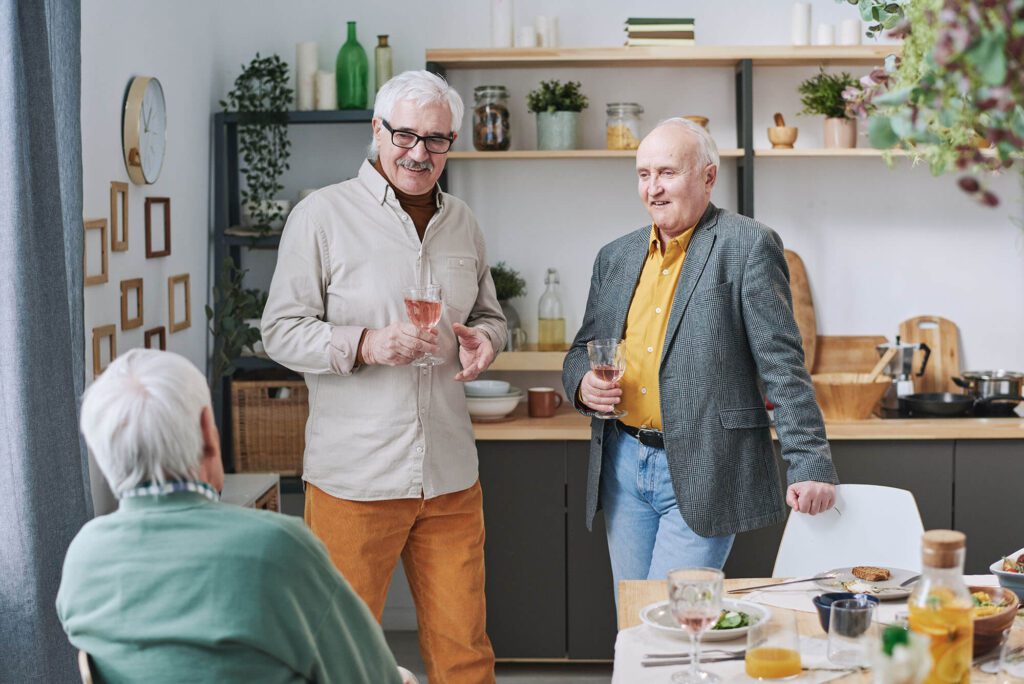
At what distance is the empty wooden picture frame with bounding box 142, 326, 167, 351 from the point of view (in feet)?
10.8

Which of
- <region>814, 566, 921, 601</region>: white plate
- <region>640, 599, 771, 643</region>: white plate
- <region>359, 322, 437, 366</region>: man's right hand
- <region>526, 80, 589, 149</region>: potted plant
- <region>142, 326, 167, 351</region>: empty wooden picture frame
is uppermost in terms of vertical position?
<region>526, 80, 589, 149</region>: potted plant

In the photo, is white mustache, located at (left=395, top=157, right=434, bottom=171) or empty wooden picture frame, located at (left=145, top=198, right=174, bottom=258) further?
empty wooden picture frame, located at (left=145, top=198, right=174, bottom=258)

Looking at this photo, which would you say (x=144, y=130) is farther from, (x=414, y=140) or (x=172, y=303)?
(x=414, y=140)

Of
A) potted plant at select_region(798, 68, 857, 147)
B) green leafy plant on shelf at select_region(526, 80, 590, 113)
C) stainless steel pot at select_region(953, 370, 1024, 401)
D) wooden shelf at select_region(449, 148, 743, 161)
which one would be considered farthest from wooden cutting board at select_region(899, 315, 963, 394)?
green leafy plant on shelf at select_region(526, 80, 590, 113)

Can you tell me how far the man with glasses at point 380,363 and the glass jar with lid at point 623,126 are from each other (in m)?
1.37

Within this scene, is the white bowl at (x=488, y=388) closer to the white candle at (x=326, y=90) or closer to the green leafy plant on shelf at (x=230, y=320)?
the green leafy plant on shelf at (x=230, y=320)

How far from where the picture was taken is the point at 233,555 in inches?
56.1

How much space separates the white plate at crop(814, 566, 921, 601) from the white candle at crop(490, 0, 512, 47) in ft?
7.85

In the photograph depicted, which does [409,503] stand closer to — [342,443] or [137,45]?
[342,443]

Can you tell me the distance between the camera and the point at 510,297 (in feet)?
13.2

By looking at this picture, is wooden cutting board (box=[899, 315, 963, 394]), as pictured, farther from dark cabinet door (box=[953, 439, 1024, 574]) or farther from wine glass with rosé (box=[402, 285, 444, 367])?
wine glass with rosé (box=[402, 285, 444, 367])

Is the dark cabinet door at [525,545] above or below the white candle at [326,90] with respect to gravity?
below

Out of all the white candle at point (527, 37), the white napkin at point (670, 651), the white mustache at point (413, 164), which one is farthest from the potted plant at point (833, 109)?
the white napkin at point (670, 651)

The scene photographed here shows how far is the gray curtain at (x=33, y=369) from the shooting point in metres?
2.29
